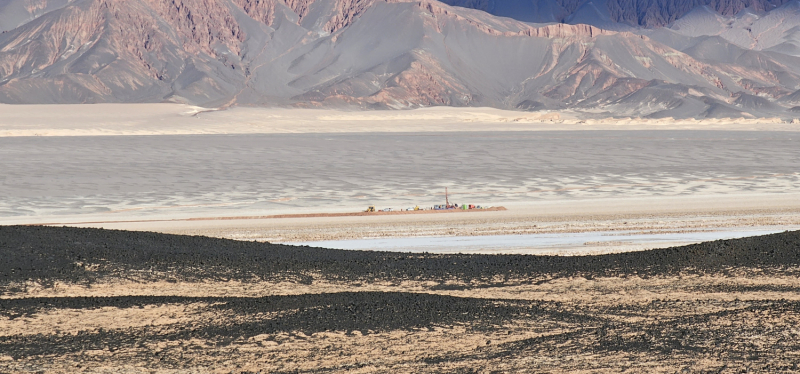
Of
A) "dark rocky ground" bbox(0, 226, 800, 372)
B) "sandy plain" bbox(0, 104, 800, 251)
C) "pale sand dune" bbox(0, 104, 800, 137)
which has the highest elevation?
"pale sand dune" bbox(0, 104, 800, 137)

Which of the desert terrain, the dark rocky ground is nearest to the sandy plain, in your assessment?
the desert terrain

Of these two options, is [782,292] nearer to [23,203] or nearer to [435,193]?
[435,193]

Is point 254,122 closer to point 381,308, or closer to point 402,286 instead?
point 402,286

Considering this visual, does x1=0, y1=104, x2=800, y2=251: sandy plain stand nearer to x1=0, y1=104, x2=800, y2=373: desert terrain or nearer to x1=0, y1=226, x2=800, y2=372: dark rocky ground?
x1=0, y1=104, x2=800, y2=373: desert terrain

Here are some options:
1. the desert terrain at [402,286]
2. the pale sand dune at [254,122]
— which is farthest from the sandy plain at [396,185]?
the pale sand dune at [254,122]

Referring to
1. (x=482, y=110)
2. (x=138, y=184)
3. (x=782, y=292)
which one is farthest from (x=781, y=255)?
(x=482, y=110)

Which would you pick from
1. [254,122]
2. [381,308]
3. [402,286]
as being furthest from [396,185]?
[254,122]

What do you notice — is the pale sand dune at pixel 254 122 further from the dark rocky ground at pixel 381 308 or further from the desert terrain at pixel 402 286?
the dark rocky ground at pixel 381 308
